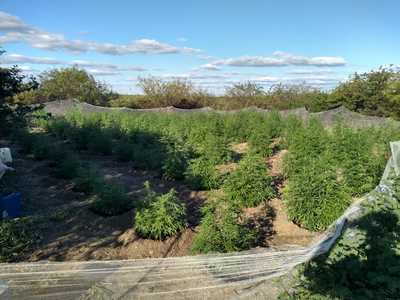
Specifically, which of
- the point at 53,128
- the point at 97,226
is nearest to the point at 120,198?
the point at 97,226

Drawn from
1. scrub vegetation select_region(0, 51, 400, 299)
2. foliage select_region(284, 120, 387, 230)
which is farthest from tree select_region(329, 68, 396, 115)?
foliage select_region(284, 120, 387, 230)

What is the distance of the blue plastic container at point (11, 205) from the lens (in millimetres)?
6727

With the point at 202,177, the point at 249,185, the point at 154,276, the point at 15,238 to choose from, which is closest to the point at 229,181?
the point at 249,185

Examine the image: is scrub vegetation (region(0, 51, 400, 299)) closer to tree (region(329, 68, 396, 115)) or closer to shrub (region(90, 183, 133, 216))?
shrub (region(90, 183, 133, 216))

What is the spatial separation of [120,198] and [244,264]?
144 inches

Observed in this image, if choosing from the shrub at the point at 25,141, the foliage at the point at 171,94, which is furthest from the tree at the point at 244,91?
the shrub at the point at 25,141

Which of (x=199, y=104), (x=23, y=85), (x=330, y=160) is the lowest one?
(x=199, y=104)

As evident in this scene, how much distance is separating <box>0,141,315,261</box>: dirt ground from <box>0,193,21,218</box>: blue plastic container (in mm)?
291

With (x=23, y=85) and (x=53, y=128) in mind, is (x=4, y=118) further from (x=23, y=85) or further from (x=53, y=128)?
(x=53, y=128)

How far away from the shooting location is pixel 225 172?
9.08 meters

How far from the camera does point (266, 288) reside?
3.50 m

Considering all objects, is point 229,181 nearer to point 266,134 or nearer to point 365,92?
point 266,134

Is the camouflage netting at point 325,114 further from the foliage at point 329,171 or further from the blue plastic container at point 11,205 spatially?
the blue plastic container at point 11,205

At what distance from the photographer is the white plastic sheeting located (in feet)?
10.4
